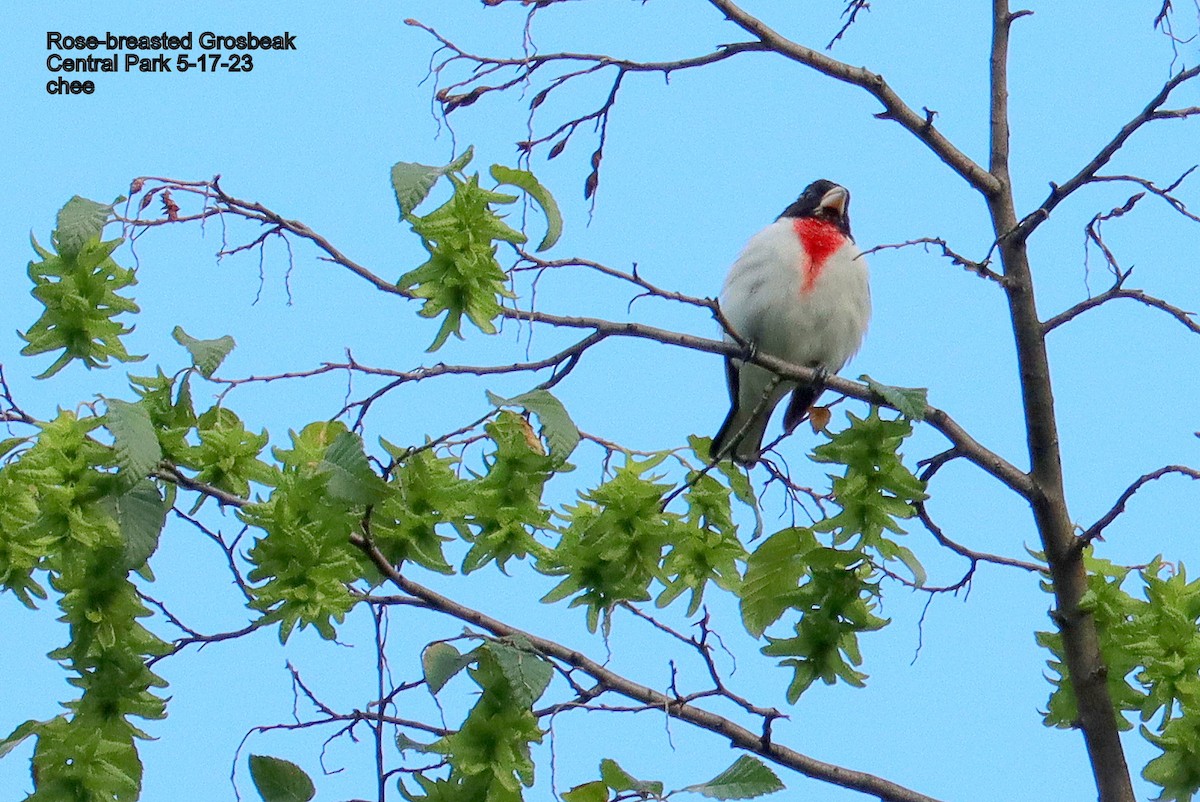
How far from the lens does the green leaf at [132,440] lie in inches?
89.1

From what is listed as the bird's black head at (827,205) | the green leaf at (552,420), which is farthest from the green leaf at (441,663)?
the bird's black head at (827,205)

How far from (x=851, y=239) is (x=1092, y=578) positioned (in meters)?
2.15

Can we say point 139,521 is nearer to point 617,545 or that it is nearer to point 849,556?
point 617,545

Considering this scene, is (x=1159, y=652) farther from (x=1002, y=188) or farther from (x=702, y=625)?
(x=1002, y=188)

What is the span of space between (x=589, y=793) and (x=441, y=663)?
330 millimetres

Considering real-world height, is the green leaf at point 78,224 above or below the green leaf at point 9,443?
above

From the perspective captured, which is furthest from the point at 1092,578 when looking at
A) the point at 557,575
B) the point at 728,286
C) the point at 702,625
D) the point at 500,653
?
the point at 728,286

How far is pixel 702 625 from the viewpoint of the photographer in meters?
2.68

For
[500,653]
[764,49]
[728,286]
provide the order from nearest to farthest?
1. [500,653]
2. [764,49]
3. [728,286]

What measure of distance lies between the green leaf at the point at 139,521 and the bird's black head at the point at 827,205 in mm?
3121

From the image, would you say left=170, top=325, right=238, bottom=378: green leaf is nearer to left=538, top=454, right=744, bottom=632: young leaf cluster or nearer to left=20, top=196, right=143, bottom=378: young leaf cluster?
left=20, top=196, right=143, bottom=378: young leaf cluster

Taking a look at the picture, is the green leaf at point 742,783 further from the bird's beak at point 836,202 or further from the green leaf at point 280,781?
the bird's beak at point 836,202

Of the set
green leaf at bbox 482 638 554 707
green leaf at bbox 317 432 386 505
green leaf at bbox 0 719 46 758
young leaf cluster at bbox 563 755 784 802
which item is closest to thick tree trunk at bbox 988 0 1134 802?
young leaf cluster at bbox 563 755 784 802

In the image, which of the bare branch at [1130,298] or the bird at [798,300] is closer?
the bare branch at [1130,298]
